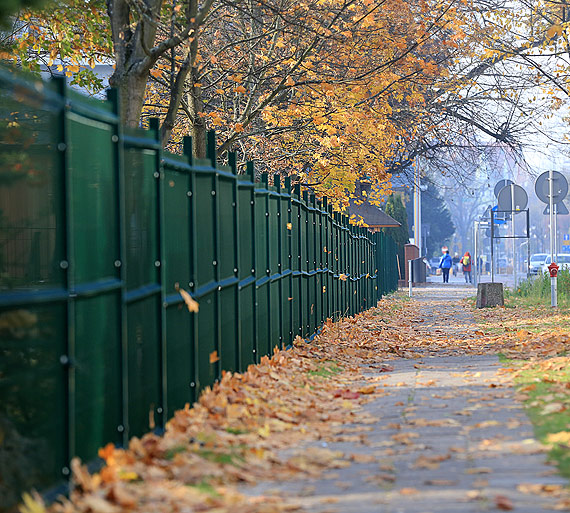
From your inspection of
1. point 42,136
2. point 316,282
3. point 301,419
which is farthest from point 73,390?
point 316,282

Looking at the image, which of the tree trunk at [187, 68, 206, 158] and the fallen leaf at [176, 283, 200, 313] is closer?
the fallen leaf at [176, 283, 200, 313]

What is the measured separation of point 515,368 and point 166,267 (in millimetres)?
4520

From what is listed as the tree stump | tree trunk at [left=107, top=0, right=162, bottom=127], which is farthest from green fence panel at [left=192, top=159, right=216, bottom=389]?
the tree stump

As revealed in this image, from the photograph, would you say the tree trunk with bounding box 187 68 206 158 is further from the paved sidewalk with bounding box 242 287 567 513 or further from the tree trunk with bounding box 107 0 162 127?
the paved sidewalk with bounding box 242 287 567 513

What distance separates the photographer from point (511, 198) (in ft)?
80.8

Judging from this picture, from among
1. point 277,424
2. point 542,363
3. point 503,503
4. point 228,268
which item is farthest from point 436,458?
point 542,363

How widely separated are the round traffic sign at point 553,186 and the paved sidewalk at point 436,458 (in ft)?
43.6

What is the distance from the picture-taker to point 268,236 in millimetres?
11359

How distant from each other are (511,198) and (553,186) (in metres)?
2.77

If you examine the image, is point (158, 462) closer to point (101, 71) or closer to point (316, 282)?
point (316, 282)

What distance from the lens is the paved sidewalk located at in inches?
193

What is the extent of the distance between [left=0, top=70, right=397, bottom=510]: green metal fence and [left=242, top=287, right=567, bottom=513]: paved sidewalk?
112 centimetres

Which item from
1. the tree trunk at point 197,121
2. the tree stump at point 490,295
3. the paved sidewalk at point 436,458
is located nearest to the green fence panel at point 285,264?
the tree trunk at point 197,121

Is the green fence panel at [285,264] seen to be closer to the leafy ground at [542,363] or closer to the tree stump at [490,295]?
the leafy ground at [542,363]
